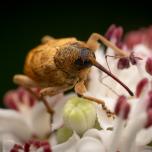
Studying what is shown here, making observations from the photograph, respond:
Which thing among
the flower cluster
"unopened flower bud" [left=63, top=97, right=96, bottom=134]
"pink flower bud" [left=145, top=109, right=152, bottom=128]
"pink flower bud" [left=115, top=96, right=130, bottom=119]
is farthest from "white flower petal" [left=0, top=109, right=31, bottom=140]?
"pink flower bud" [left=145, top=109, right=152, bottom=128]

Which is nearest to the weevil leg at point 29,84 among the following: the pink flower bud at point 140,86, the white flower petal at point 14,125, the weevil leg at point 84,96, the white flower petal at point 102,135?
the white flower petal at point 14,125

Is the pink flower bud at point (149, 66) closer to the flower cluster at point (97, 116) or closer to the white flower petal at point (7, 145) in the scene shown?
the flower cluster at point (97, 116)

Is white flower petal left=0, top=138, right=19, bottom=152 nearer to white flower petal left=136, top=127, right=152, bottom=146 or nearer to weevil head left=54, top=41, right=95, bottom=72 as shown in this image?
weevil head left=54, top=41, right=95, bottom=72

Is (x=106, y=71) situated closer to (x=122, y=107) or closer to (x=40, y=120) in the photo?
(x=122, y=107)

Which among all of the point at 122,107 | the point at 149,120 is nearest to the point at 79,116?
the point at 122,107

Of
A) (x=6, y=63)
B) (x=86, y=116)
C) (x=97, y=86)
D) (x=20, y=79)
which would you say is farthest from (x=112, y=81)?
(x=6, y=63)

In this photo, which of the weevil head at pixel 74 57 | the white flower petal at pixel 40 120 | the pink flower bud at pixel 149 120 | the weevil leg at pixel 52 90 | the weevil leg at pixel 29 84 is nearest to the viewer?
the pink flower bud at pixel 149 120
